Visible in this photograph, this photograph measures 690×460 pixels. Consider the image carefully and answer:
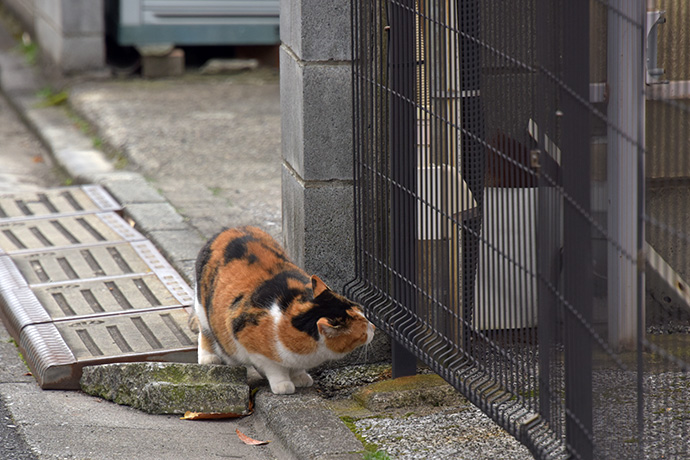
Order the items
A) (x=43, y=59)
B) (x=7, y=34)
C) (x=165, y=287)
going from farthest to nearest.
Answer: (x=7, y=34)
(x=43, y=59)
(x=165, y=287)

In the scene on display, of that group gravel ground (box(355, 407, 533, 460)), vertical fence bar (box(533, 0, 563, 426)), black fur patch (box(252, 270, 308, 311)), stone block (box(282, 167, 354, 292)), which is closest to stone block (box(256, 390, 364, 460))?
gravel ground (box(355, 407, 533, 460))

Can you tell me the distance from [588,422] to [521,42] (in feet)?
3.42

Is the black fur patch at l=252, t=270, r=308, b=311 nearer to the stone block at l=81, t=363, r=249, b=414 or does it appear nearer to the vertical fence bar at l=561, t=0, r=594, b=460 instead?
the stone block at l=81, t=363, r=249, b=414

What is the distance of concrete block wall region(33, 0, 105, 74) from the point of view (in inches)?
350

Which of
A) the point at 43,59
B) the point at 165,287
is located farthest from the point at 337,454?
the point at 43,59

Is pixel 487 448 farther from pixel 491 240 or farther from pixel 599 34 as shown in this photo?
pixel 599 34

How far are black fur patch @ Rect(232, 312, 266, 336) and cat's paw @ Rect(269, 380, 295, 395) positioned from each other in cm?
26

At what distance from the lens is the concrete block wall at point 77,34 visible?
29.2ft

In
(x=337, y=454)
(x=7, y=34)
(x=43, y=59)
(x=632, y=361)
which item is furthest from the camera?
(x=7, y=34)

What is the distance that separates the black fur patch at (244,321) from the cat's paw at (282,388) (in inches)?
10.2

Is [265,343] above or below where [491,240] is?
below

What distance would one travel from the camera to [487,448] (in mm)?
3268

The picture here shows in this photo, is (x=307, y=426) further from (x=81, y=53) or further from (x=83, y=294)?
(x=81, y=53)

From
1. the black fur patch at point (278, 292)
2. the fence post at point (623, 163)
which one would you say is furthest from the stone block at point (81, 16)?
the fence post at point (623, 163)
